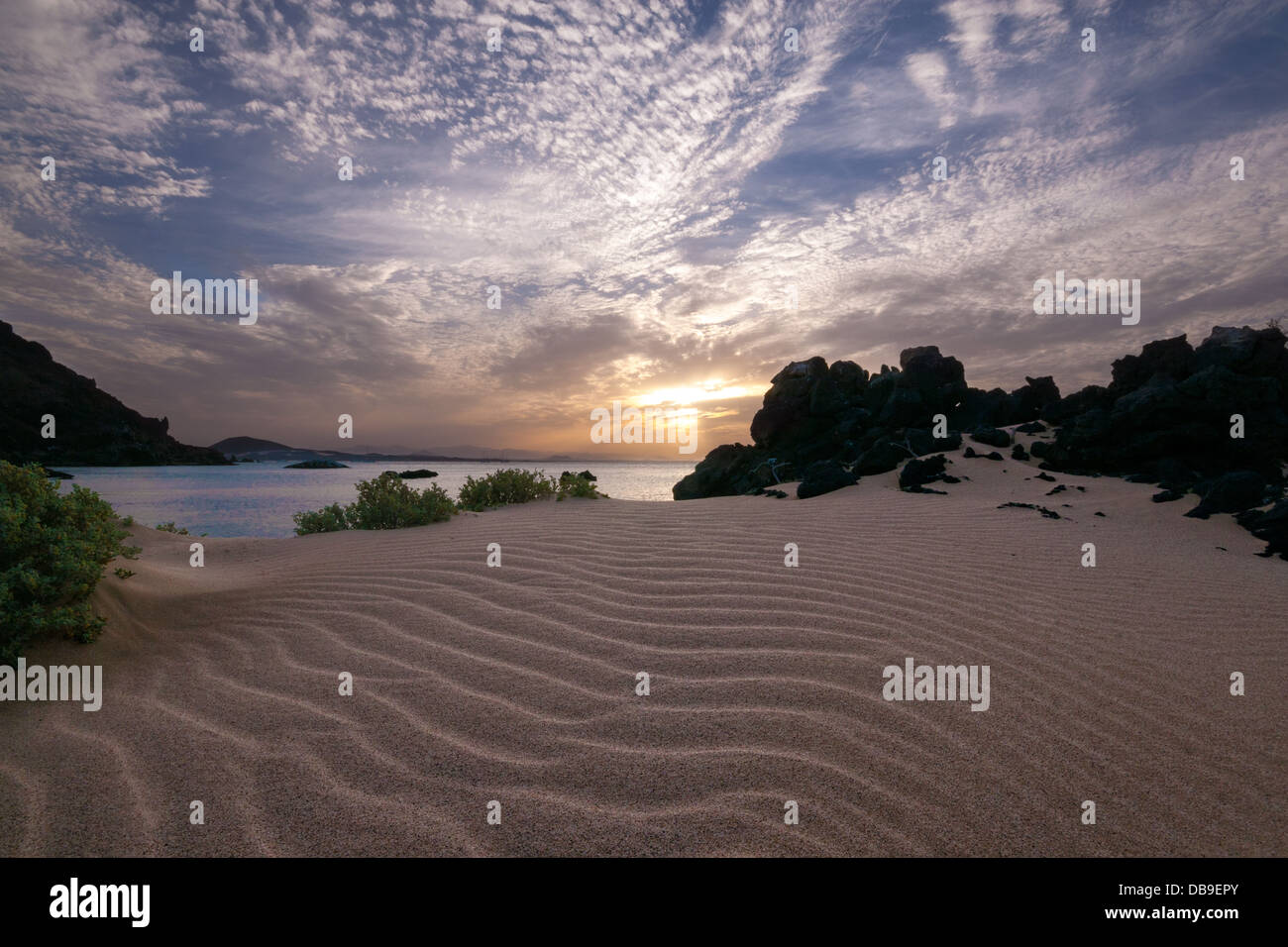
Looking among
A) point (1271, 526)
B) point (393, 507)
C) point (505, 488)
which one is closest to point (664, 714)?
point (393, 507)

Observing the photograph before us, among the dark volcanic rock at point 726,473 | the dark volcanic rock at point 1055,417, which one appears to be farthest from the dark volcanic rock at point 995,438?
the dark volcanic rock at point 726,473

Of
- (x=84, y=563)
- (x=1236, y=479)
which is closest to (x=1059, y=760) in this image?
(x=84, y=563)

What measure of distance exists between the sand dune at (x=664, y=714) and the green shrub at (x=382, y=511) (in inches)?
104

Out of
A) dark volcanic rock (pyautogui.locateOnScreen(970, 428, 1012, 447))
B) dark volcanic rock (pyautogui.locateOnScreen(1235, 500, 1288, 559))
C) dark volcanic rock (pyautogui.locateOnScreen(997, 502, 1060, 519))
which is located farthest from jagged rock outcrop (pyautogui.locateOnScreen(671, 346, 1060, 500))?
dark volcanic rock (pyautogui.locateOnScreen(1235, 500, 1288, 559))

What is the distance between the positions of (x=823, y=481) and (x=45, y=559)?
32.4 feet

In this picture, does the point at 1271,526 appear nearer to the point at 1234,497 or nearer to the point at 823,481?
the point at 1234,497

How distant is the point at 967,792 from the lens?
2.07 m

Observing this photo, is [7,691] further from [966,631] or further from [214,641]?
[966,631]

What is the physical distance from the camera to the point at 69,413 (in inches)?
892

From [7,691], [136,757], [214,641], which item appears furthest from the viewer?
[214,641]

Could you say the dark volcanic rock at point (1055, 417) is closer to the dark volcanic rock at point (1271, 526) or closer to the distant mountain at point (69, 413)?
the dark volcanic rock at point (1271, 526)

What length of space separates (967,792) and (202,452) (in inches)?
1560

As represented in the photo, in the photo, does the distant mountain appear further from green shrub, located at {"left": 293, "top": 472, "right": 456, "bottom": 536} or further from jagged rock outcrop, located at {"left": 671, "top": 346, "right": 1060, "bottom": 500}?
jagged rock outcrop, located at {"left": 671, "top": 346, "right": 1060, "bottom": 500}

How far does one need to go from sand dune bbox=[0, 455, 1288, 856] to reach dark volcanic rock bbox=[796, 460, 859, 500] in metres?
4.84
